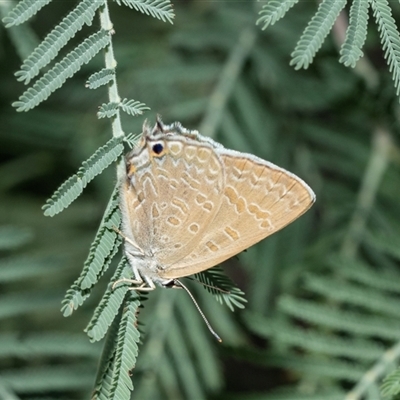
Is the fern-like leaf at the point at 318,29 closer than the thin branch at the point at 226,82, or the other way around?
the fern-like leaf at the point at 318,29

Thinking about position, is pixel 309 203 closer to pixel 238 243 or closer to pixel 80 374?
pixel 238 243

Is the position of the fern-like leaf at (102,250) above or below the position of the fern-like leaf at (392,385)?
above

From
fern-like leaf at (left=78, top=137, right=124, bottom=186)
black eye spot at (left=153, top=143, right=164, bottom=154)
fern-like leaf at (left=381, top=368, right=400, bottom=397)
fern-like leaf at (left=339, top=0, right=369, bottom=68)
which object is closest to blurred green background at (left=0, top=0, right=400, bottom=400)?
fern-like leaf at (left=381, top=368, right=400, bottom=397)

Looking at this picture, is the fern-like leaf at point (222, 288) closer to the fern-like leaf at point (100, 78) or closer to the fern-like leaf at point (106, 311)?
the fern-like leaf at point (106, 311)

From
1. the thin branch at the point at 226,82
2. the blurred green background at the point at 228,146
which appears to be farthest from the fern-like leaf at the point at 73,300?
the thin branch at the point at 226,82

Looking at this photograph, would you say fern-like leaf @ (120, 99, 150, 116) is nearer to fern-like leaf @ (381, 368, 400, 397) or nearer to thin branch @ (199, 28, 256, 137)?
fern-like leaf @ (381, 368, 400, 397)

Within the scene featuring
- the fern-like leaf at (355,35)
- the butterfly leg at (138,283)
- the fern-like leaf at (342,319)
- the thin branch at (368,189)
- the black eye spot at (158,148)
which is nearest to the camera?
the fern-like leaf at (355,35)

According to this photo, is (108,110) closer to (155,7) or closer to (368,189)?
(155,7)
